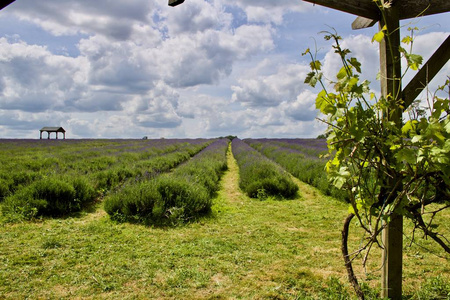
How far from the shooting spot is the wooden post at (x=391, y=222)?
245cm

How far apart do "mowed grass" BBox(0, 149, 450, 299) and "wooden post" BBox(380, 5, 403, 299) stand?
49 centimetres

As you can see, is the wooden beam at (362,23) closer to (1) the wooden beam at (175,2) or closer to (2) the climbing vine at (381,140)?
(2) the climbing vine at (381,140)

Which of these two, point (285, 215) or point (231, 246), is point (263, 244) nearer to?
point (231, 246)

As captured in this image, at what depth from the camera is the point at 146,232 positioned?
199 inches

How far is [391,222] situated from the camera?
2496 mm

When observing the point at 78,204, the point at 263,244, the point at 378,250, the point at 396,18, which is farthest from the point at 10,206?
the point at 396,18

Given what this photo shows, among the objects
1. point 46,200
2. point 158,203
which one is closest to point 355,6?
point 158,203

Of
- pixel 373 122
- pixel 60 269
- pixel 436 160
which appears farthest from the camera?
pixel 60 269

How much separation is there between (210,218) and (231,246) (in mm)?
1601

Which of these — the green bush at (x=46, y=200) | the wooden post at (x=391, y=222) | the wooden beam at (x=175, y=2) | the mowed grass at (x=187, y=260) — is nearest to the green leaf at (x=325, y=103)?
the wooden post at (x=391, y=222)

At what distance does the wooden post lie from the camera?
8.03 ft

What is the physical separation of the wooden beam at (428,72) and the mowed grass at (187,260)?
73.8 inches

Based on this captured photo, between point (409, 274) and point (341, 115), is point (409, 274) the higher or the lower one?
the lower one

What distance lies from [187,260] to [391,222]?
2.38m
